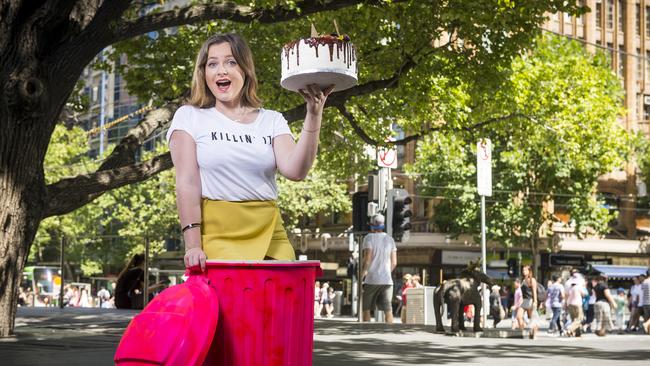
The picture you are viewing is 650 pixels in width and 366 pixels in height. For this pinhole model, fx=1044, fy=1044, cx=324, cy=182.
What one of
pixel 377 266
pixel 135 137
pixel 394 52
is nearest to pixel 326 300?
pixel 394 52

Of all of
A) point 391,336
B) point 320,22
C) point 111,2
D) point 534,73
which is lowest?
point 391,336

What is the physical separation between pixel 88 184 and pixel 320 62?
35.3 feet

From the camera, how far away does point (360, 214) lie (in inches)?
779

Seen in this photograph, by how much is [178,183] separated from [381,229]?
13.4 metres

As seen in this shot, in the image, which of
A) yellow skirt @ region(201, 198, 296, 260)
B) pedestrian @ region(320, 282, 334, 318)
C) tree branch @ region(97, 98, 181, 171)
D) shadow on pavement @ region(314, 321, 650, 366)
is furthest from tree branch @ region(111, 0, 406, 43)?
pedestrian @ region(320, 282, 334, 318)

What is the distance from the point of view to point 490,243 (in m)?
54.0

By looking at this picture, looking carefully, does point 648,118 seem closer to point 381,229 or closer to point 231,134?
point 381,229

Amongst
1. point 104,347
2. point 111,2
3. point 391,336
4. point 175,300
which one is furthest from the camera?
point 391,336

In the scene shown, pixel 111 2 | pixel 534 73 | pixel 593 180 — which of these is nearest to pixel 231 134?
pixel 111 2

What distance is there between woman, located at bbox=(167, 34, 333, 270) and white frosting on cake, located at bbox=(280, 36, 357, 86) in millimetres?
100

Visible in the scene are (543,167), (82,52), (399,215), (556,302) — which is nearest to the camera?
(82,52)

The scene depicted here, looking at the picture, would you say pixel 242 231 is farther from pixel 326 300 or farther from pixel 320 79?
pixel 326 300

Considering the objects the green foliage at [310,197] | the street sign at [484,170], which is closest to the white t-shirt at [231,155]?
the street sign at [484,170]

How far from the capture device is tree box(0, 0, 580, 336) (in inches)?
448
